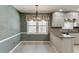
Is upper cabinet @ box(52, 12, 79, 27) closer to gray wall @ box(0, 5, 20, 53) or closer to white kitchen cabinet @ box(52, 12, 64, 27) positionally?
white kitchen cabinet @ box(52, 12, 64, 27)

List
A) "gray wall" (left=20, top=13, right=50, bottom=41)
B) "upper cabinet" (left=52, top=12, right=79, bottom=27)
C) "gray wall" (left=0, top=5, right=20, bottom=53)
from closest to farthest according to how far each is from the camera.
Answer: "gray wall" (left=0, top=5, right=20, bottom=53) < "upper cabinet" (left=52, top=12, right=79, bottom=27) < "gray wall" (left=20, top=13, right=50, bottom=41)

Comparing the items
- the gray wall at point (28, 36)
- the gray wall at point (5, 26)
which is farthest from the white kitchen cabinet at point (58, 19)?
the gray wall at point (5, 26)

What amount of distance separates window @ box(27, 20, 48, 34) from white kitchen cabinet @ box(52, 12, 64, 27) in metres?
1.01

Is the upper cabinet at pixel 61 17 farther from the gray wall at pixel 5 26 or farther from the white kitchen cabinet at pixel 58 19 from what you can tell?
the gray wall at pixel 5 26

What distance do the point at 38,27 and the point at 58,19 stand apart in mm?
1879

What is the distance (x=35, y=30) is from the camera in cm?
988

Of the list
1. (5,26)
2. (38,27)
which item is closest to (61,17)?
(38,27)

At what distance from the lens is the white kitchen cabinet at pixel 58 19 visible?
29.5 ft

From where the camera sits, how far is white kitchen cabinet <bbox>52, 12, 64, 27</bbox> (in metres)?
8.98

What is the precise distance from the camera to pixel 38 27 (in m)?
9.90

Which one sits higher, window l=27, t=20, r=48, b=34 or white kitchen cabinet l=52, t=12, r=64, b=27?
white kitchen cabinet l=52, t=12, r=64, b=27

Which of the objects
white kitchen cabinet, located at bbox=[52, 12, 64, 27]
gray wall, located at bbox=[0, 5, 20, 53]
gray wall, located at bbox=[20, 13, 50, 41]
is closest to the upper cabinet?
white kitchen cabinet, located at bbox=[52, 12, 64, 27]
